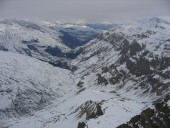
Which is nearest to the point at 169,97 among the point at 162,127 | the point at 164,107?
the point at 164,107

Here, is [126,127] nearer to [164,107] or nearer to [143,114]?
[143,114]

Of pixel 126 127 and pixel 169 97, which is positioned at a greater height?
pixel 169 97

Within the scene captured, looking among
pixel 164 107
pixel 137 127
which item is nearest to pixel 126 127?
pixel 137 127

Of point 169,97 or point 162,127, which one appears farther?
point 169,97

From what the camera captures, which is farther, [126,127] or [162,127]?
[126,127]

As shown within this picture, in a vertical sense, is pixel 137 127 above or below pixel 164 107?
below

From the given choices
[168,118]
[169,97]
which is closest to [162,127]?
[168,118]

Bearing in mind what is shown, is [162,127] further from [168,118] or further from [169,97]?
[169,97]

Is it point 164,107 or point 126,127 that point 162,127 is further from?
point 126,127
